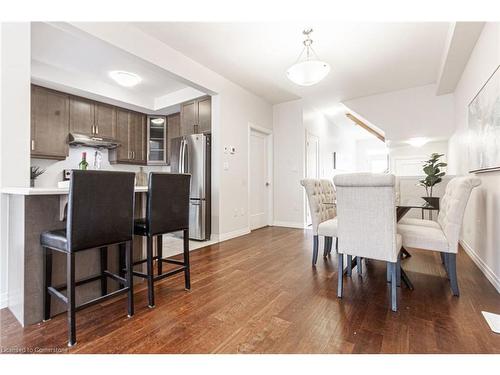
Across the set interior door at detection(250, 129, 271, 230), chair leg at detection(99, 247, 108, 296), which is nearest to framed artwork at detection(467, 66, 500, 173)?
interior door at detection(250, 129, 271, 230)

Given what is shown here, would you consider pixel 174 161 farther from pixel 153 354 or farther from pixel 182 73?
pixel 153 354

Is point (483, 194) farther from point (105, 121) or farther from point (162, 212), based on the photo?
point (105, 121)

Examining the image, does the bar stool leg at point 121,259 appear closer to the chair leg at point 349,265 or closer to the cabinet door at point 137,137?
the chair leg at point 349,265

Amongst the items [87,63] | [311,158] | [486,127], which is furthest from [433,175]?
[87,63]

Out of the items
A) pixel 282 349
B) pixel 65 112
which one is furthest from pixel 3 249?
pixel 65 112

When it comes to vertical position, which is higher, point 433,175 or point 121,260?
point 433,175

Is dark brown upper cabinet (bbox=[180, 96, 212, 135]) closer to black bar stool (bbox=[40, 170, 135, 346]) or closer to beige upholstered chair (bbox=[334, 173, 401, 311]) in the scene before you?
black bar stool (bbox=[40, 170, 135, 346])

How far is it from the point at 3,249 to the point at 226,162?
9.07 ft

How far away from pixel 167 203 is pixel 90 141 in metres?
2.98

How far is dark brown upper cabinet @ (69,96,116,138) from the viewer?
3.94 metres

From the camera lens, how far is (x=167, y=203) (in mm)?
1967

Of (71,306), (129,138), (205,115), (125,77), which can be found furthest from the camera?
(129,138)

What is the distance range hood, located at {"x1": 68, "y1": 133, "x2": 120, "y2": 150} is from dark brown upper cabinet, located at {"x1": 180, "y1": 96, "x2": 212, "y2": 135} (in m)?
1.30

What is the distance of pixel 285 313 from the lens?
169 cm
